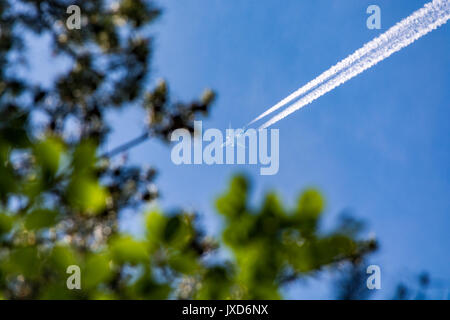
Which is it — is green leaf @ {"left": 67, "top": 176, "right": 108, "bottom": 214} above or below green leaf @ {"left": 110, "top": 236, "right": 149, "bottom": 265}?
above

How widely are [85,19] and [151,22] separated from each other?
57cm

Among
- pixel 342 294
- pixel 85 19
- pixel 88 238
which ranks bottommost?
pixel 342 294

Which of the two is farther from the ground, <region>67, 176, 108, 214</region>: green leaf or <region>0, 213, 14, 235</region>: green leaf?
<region>67, 176, 108, 214</region>: green leaf

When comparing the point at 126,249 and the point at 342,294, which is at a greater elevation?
the point at 126,249

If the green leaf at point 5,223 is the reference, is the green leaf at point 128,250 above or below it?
below

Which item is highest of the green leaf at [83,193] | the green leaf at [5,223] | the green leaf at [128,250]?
the green leaf at [83,193]

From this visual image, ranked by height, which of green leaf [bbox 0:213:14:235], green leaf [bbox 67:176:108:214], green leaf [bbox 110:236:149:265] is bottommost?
green leaf [bbox 110:236:149:265]

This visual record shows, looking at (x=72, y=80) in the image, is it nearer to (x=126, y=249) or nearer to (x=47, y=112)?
(x=47, y=112)

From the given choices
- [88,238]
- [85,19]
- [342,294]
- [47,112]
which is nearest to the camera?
[342,294]

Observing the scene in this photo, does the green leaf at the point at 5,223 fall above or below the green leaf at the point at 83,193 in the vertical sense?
below

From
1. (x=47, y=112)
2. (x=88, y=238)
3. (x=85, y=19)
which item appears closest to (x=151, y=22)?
(x=85, y=19)

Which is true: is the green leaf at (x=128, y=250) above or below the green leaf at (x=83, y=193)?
below
